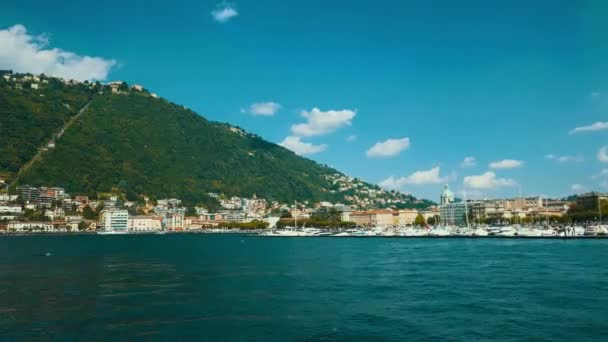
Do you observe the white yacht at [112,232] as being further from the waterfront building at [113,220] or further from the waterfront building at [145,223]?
the waterfront building at [145,223]

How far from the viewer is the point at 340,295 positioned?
2631 cm

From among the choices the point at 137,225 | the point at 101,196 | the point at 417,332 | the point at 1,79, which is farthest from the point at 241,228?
the point at 417,332

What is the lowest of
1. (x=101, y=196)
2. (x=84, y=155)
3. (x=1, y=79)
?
(x=101, y=196)

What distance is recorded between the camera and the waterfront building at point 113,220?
504 feet

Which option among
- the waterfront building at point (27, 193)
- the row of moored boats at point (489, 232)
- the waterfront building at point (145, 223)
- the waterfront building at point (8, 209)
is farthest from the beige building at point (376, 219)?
the waterfront building at point (8, 209)

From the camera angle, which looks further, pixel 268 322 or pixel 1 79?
pixel 1 79

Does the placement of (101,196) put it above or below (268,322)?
above

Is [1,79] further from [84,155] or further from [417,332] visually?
[417,332]

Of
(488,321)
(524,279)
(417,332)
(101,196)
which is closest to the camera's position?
(417,332)

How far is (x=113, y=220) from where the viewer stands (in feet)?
508

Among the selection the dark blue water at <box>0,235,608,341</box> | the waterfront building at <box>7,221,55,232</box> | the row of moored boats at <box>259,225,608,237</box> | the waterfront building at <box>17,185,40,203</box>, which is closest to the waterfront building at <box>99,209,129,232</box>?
the waterfront building at <box>7,221,55,232</box>

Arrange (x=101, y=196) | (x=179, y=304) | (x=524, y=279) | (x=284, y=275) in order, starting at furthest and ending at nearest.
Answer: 1. (x=101, y=196)
2. (x=284, y=275)
3. (x=524, y=279)
4. (x=179, y=304)

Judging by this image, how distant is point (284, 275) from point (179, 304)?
12.5m

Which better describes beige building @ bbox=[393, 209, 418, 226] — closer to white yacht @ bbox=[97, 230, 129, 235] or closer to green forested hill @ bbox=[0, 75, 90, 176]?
white yacht @ bbox=[97, 230, 129, 235]
